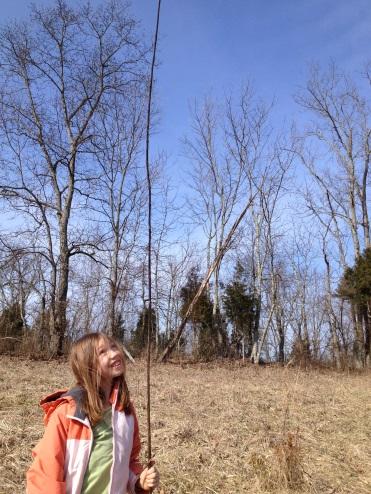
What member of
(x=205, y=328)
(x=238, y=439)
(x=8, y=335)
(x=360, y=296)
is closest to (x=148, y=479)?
(x=238, y=439)

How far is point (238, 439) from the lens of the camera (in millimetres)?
5180

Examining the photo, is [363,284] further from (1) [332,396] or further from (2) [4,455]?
(2) [4,455]

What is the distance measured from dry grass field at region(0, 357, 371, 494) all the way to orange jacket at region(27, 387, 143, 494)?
203cm

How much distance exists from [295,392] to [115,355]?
24.5ft

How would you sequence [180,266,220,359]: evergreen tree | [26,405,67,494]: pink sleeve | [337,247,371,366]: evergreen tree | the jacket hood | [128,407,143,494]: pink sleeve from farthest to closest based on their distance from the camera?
A: [180,266,220,359]: evergreen tree
[337,247,371,366]: evergreen tree
[128,407,143,494]: pink sleeve
the jacket hood
[26,405,67,494]: pink sleeve

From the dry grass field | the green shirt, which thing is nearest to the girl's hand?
the green shirt

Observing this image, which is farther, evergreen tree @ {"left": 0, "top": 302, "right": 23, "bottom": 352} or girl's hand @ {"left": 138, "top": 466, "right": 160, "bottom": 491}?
evergreen tree @ {"left": 0, "top": 302, "right": 23, "bottom": 352}

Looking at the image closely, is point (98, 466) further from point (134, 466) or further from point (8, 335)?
point (8, 335)

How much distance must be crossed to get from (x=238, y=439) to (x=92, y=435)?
3658mm

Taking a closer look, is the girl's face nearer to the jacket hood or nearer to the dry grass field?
the jacket hood

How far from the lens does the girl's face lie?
212 centimetres

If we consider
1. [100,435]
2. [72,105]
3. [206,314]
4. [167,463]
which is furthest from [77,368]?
[206,314]

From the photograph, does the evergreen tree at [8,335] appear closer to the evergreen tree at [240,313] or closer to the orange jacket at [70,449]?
the evergreen tree at [240,313]

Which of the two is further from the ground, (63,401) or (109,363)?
(109,363)
